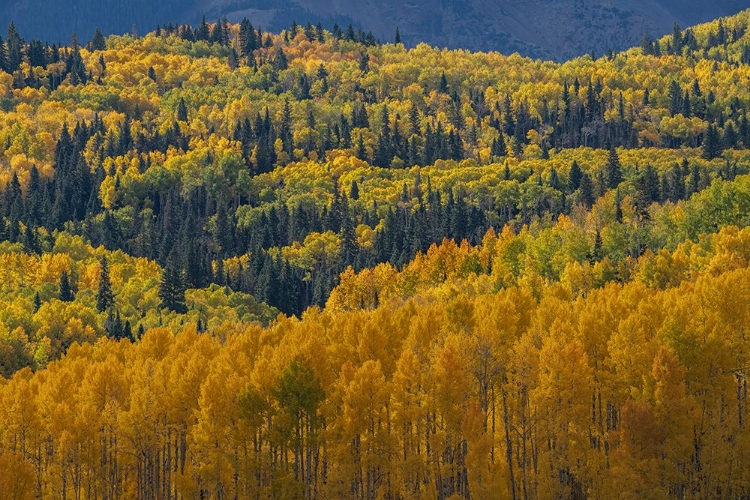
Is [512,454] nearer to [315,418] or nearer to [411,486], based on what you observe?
[411,486]

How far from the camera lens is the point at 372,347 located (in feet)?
408

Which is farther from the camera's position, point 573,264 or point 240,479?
point 573,264

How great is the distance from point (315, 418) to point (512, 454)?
19768mm

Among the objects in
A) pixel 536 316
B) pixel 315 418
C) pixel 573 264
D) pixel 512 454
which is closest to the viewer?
pixel 315 418

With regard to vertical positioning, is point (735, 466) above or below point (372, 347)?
below

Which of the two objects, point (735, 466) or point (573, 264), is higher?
point (573, 264)

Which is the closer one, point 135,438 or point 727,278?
point 135,438

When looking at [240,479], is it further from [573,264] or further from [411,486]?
[573,264]

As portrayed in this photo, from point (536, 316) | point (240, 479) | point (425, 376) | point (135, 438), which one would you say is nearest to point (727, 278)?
point (536, 316)

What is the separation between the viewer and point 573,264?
7347 inches

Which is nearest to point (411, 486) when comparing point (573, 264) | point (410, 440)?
point (410, 440)

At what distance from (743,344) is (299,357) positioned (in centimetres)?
4037

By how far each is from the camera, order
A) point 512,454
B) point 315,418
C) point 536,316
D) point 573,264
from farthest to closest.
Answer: point 573,264 < point 536,316 < point 512,454 < point 315,418

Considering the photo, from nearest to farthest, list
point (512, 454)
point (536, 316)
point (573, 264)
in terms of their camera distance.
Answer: point (512, 454) < point (536, 316) < point (573, 264)
